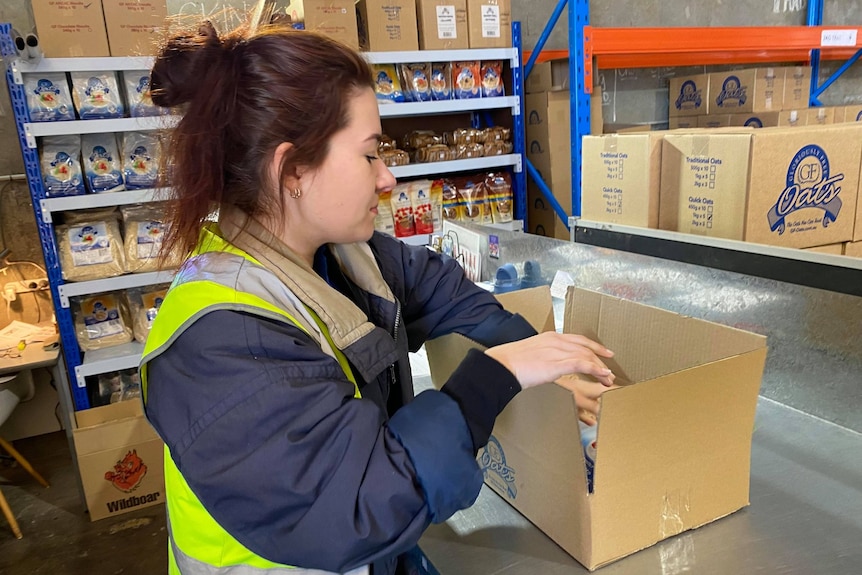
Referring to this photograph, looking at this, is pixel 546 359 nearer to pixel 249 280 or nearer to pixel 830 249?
pixel 249 280

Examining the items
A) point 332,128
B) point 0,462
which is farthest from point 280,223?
point 0,462

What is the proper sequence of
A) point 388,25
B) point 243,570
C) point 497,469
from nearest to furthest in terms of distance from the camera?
point 243,570
point 497,469
point 388,25

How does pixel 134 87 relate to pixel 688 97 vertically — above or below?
above

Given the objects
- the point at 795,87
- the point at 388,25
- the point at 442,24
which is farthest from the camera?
the point at 795,87

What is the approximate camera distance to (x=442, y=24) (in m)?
2.91

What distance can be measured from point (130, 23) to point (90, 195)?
0.68 m

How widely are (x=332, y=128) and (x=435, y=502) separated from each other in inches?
18.3

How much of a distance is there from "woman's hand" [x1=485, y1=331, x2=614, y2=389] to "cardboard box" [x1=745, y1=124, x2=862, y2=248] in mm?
767

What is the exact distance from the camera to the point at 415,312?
1191 mm

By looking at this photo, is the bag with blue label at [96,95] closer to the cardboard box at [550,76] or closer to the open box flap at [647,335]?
the cardboard box at [550,76]

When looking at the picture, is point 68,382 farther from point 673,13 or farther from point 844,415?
point 673,13

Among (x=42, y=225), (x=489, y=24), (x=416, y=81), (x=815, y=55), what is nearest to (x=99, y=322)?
(x=42, y=225)

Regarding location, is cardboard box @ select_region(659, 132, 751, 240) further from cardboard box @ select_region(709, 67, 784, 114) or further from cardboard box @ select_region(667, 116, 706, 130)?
cardboard box @ select_region(667, 116, 706, 130)

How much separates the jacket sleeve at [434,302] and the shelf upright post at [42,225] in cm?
187
